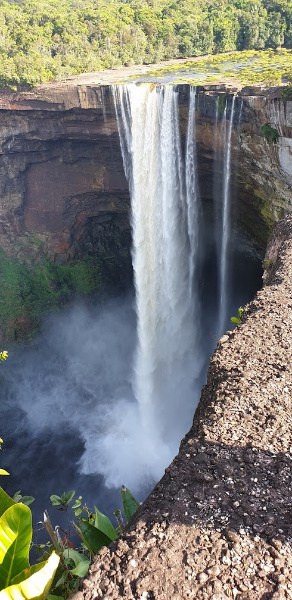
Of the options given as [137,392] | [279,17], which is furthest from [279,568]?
[279,17]

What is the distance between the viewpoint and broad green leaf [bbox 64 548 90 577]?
3928 mm

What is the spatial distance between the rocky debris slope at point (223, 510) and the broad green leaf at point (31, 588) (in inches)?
23.9

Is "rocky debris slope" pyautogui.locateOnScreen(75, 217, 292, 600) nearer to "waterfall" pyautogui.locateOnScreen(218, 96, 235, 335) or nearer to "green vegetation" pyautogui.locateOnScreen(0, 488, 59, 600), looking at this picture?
"green vegetation" pyautogui.locateOnScreen(0, 488, 59, 600)

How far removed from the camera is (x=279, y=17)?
30.5 metres

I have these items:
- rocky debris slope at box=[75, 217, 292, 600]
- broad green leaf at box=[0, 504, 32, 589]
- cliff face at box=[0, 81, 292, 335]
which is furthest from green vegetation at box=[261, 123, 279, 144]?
broad green leaf at box=[0, 504, 32, 589]

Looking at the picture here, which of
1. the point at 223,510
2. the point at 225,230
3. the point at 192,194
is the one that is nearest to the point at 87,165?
the point at 192,194

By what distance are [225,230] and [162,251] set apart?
2.84m

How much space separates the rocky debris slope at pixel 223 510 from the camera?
3.70 meters

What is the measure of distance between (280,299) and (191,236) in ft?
39.6

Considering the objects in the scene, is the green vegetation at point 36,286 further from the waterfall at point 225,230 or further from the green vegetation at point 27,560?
the green vegetation at point 27,560

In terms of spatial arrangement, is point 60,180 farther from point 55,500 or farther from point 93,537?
point 93,537

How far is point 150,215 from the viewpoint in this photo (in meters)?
18.8

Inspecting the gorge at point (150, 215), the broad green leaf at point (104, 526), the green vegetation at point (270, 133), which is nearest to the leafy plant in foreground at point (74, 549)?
the broad green leaf at point (104, 526)

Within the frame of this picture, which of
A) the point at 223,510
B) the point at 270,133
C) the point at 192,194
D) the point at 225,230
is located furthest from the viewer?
the point at 225,230
